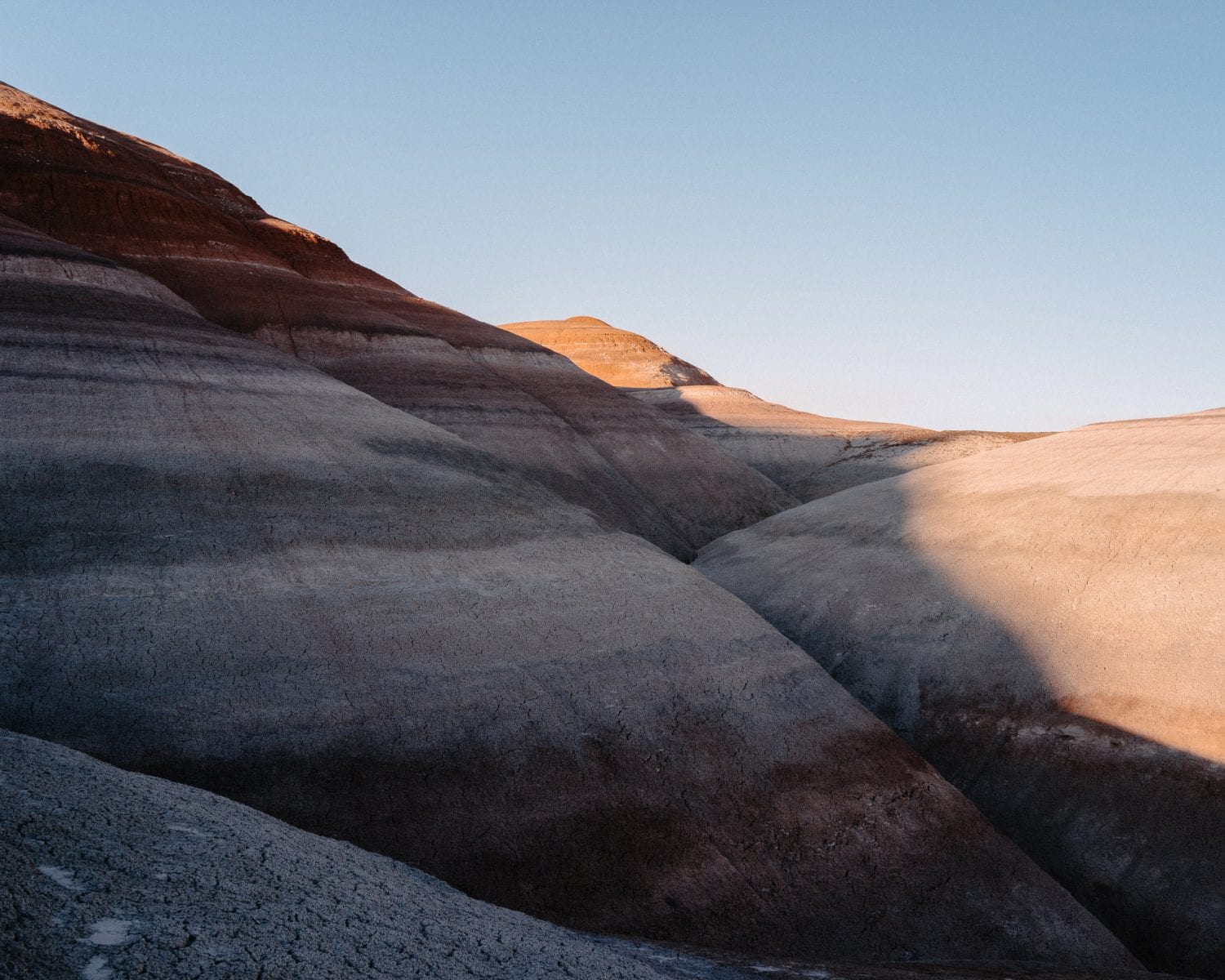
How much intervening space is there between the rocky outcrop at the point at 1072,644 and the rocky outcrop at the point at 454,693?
942mm

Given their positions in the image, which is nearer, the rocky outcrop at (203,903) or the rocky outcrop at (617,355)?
the rocky outcrop at (203,903)

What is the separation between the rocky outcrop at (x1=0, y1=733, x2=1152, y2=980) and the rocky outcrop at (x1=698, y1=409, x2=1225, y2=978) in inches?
222

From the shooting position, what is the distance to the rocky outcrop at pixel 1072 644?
962cm

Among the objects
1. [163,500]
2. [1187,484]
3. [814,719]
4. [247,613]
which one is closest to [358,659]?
[247,613]

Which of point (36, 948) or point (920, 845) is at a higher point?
point (36, 948)

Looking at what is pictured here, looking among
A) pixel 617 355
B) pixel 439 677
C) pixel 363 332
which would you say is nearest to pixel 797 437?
pixel 363 332

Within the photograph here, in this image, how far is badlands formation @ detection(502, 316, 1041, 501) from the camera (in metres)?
30.2

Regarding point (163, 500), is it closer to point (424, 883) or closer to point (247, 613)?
point (247, 613)

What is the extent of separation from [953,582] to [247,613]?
958cm

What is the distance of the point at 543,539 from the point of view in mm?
12102

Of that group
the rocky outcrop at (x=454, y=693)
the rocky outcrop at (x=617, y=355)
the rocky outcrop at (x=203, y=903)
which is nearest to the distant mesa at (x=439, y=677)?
the rocky outcrop at (x=454, y=693)

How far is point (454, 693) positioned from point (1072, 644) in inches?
303

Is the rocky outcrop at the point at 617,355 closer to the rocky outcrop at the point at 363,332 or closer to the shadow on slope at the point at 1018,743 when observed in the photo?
the rocky outcrop at the point at 363,332

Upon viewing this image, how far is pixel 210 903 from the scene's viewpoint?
3.79m
